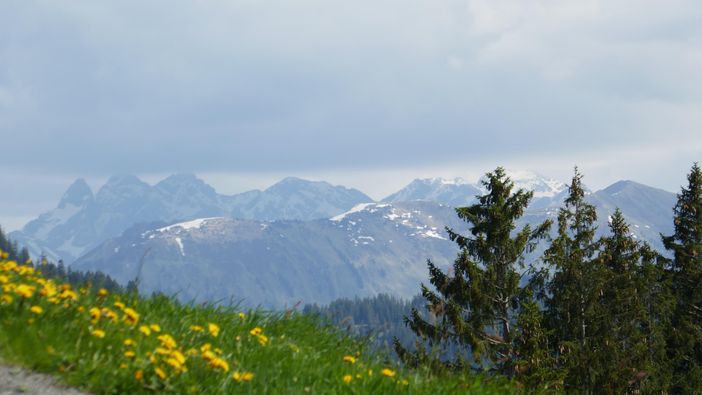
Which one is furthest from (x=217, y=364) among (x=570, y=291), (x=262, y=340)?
(x=570, y=291)

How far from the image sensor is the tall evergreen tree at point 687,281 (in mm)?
47188

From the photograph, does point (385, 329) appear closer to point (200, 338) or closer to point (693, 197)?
point (200, 338)

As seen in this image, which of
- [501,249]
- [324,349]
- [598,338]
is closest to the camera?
[324,349]

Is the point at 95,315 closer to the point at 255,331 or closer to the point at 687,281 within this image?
the point at 255,331

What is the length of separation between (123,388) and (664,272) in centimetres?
5140

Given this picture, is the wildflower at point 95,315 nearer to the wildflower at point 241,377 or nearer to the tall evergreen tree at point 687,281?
the wildflower at point 241,377

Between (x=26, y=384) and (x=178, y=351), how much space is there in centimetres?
109

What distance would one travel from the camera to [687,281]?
161 feet

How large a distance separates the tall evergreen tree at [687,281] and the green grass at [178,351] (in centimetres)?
4514

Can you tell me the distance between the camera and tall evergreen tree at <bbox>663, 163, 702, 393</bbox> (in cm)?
4719

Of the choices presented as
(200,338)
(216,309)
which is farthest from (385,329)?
(200,338)

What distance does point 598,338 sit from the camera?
139 feet

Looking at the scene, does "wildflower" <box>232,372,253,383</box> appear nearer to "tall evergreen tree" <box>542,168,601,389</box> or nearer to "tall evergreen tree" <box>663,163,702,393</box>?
"tall evergreen tree" <box>542,168,601,389</box>

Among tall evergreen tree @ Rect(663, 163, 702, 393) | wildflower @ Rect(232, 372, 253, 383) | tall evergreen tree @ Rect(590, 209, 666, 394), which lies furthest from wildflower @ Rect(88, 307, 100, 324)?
tall evergreen tree @ Rect(663, 163, 702, 393)
